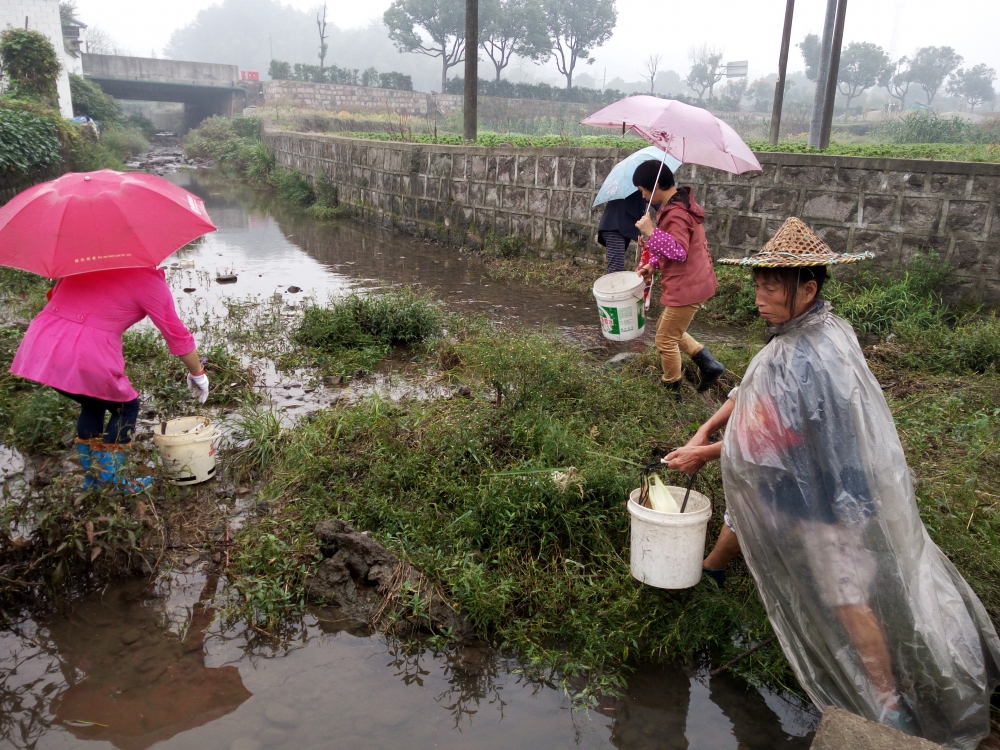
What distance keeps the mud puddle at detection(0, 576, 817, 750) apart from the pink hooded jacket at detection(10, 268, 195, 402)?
40.7 inches

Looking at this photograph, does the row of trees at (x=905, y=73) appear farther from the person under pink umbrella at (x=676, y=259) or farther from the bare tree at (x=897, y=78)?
the person under pink umbrella at (x=676, y=259)

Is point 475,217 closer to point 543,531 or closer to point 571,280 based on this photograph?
point 571,280

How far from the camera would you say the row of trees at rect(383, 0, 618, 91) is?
53.9 metres

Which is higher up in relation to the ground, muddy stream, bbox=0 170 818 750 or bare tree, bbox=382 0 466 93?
bare tree, bbox=382 0 466 93

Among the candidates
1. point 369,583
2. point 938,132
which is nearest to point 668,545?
point 369,583

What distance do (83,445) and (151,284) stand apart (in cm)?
87

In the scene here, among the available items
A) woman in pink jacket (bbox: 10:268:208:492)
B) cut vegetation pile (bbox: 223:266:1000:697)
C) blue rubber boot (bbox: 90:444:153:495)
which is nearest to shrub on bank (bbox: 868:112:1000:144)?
cut vegetation pile (bbox: 223:266:1000:697)

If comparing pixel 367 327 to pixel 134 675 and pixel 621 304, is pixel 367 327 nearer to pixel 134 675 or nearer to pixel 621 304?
pixel 621 304

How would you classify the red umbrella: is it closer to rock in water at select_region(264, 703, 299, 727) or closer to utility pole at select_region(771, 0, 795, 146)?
rock in water at select_region(264, 703, 299, 727)

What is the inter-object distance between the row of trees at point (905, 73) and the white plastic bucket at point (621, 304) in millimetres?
75462

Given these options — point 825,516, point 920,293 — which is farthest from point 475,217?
point 825,516

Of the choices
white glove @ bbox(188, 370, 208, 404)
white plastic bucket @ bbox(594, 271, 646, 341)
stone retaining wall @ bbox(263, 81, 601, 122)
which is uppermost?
stone retaining wall @ bbox(263, 81, 601, 122)

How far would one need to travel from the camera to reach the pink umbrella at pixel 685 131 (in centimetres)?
467

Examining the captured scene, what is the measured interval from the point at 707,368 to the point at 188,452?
3347 millimetres
